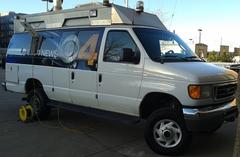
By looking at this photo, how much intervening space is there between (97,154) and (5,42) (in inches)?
2445

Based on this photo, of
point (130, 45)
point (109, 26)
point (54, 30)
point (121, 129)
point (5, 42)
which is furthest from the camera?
point (5, 42)

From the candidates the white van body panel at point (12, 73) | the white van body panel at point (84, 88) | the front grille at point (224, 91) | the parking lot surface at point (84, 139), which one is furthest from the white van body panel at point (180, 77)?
the white van body panel at point (12, 73)

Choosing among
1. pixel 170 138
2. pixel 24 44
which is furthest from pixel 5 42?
pixel 170 138

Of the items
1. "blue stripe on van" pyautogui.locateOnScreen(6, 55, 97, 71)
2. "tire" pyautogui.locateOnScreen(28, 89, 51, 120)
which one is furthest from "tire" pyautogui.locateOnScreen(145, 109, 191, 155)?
"tire" pyautogui.locateOnScreen(28, 89, 51, 120)

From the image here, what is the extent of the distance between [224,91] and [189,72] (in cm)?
86

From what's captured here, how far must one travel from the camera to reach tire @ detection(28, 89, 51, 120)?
866 centimetres

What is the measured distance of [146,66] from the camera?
6363 millimetres

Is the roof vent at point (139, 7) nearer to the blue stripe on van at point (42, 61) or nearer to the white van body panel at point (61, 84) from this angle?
the blue stripe on van at point (42, 61)

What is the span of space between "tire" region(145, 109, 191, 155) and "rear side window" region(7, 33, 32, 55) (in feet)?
13.7

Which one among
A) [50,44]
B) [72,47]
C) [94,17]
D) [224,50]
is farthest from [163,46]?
[224,50]

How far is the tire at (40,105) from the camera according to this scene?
8656 mm

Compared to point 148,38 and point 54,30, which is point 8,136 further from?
point 148,38

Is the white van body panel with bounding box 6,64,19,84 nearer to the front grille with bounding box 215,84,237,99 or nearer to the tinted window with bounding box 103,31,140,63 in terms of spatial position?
the tinted window with bounding box 103,31,140,63

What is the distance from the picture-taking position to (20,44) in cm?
931
